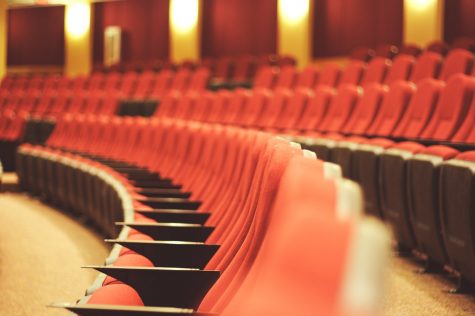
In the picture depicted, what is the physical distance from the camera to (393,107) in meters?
1.36

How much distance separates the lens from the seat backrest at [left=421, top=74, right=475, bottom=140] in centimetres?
114

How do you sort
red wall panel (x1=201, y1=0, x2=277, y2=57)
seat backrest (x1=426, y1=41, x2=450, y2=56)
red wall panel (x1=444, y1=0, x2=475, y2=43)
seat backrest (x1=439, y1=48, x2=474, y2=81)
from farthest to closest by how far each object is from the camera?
red wall panel (x1=201, y1=0, x2=277, y2=57), red wall panel (x1=444, y1=0, x2=475, y2=43), seat backrest (x1=426, y1=41, x2=450, y2=56), seat backrest (x1=439, y1=48, x2=474, y2=81)

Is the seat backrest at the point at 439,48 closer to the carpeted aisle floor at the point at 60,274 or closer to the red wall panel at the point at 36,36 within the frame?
the carpeted aisle floor at the point at 60,274

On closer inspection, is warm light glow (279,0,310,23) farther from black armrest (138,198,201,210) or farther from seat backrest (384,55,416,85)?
black armrest (138,198,201,210)

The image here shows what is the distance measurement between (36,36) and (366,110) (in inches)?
140

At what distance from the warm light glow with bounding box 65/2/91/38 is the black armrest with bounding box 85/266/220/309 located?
12.9ft

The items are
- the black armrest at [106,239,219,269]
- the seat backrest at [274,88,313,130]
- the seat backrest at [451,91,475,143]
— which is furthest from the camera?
the seat backrest at [274,88,313,130]

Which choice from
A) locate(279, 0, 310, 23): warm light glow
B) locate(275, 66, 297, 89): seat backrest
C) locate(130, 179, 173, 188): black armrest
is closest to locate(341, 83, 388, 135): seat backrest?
locate(130, 179, 173, 188): black armrest

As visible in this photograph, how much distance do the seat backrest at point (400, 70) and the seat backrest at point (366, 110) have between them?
0.70ft

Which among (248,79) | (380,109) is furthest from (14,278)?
(248,79)

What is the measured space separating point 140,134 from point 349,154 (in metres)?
0.67

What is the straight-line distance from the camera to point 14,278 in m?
0.96

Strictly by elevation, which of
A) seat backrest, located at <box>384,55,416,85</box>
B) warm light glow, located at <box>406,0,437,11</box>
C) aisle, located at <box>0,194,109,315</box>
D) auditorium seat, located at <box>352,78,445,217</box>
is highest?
warm light glow, located at <box>406,0,437,11</box>

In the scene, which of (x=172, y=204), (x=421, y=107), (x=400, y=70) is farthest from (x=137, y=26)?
(x=172, y=204)
